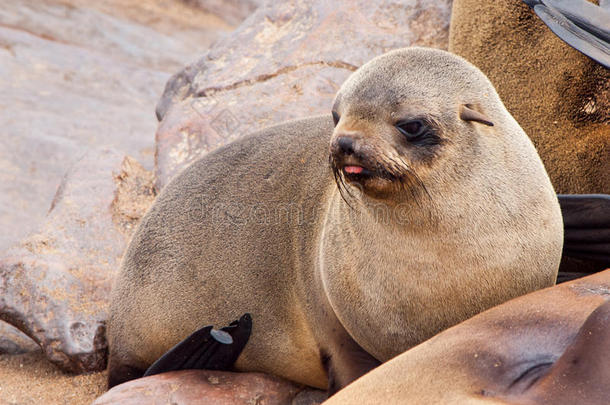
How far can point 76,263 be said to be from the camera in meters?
4.31

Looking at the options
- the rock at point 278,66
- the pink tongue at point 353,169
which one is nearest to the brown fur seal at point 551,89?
the rock at point 278,66

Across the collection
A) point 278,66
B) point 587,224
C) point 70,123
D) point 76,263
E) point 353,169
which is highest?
point 353,169

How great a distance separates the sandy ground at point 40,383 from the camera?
3.64 metres

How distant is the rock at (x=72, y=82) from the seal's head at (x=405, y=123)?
2.92 m

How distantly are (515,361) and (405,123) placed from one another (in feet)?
2.47

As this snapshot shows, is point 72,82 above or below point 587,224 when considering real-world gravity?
below

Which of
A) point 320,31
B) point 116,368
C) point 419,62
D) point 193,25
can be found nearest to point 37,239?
point 116,368

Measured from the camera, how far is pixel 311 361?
325cm

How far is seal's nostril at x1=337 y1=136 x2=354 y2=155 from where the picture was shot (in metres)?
2.31

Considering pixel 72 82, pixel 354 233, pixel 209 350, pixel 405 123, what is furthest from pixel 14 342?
pixel 72 82

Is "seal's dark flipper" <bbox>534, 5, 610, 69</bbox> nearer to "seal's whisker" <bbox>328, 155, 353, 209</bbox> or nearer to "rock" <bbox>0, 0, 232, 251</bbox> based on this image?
"seal's whisker" <bbox>328, 155, 353, 209</bbox>

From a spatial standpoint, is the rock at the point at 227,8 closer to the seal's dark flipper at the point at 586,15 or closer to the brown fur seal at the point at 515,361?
the seal's dark flipper at the point at 586,15

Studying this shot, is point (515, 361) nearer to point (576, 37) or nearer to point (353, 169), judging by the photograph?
point (353, 169)

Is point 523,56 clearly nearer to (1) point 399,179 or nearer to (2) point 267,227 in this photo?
(2) point 267,227
